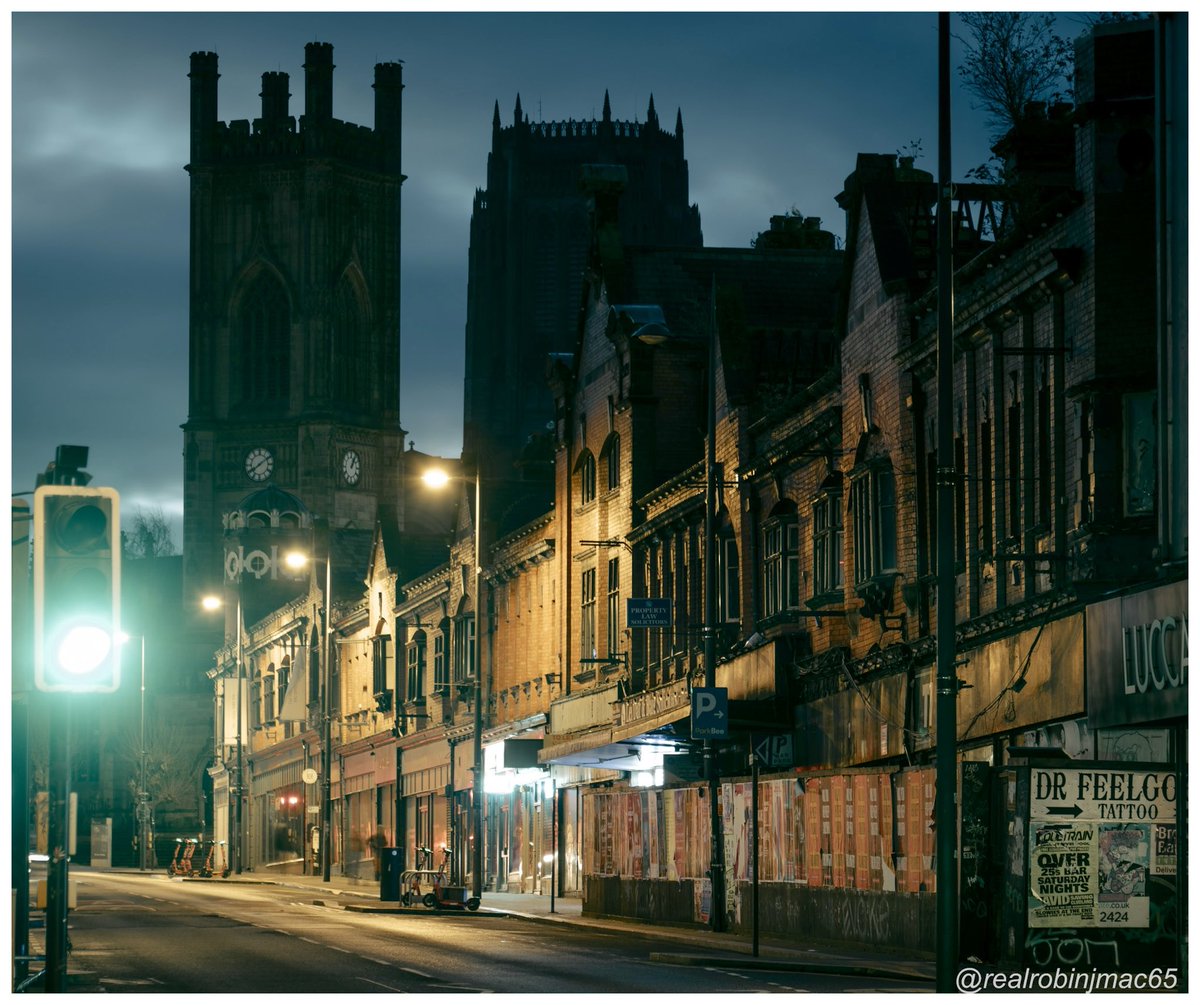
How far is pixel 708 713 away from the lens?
116ft

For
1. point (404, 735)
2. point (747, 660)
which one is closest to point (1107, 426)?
point (747, 660)

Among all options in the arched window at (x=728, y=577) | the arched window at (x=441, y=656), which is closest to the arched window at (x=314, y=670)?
the arched window at (x=441, y=656)

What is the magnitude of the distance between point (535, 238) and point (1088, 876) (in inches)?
4989

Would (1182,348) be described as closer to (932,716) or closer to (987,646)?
(987,646)

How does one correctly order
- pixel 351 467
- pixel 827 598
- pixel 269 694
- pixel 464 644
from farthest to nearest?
pixel 351 467 < pixel 269 694 < pixel 464 644 < pixel 827 598

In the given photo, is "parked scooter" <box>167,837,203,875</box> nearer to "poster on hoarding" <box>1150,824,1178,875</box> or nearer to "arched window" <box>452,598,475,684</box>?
"arched window" <box>452,598,475,684</box>

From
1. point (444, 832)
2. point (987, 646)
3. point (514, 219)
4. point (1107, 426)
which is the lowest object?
point (444, 832)

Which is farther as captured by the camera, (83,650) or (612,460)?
(612,460)

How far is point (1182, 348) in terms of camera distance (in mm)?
25312

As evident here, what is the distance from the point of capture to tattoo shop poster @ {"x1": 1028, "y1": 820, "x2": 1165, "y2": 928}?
21609 mm

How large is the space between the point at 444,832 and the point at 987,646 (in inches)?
1556

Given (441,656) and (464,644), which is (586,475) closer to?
(464,644)

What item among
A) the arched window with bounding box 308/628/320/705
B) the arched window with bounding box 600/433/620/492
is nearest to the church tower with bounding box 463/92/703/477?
the arched window with bounding box 308/628/320/705

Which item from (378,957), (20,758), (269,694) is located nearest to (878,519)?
(378,957)
